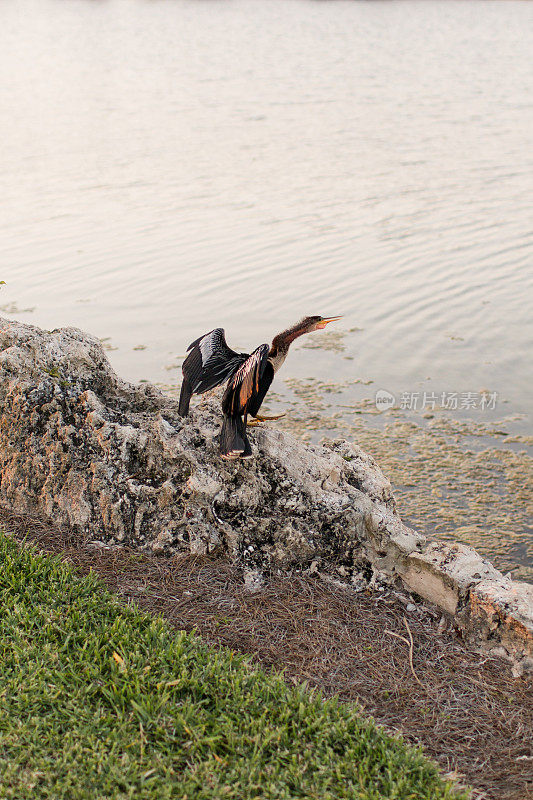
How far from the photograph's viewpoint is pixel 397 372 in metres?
6.72

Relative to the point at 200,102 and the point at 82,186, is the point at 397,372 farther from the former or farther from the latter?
the point at 200,102

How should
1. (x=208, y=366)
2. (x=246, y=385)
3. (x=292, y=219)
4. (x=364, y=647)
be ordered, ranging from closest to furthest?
(x=364, y=647), (x=246, y=385), (x=208, y=366), (x=292, y=219)

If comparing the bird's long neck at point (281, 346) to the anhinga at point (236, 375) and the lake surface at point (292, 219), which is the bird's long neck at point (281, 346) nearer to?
the anhinga at point (236, 375)

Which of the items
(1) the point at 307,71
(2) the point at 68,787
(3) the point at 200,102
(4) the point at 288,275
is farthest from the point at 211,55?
(2) the point at 68,787

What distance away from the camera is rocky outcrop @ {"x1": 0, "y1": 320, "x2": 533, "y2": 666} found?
3.48 meters

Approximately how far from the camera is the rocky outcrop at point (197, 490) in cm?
348

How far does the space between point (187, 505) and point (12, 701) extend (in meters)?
1.17

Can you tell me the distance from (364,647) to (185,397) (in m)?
1.46

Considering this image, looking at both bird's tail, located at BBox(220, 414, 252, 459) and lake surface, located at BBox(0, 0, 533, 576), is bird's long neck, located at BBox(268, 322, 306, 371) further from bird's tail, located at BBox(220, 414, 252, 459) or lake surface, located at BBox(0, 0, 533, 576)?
lake surface, located at BBox(0, 0, 533, 576)

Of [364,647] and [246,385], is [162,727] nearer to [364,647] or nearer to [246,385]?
[364,647]

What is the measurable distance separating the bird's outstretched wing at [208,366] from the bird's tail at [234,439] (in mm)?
243

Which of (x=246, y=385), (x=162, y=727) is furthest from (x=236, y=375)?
(x=162, y=727)

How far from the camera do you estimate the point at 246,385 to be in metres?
3.31

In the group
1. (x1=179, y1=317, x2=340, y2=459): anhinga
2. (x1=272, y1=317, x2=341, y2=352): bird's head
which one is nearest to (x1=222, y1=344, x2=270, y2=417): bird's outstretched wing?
(x1=179, y1=317, x2=340, y2=459): anhinga
